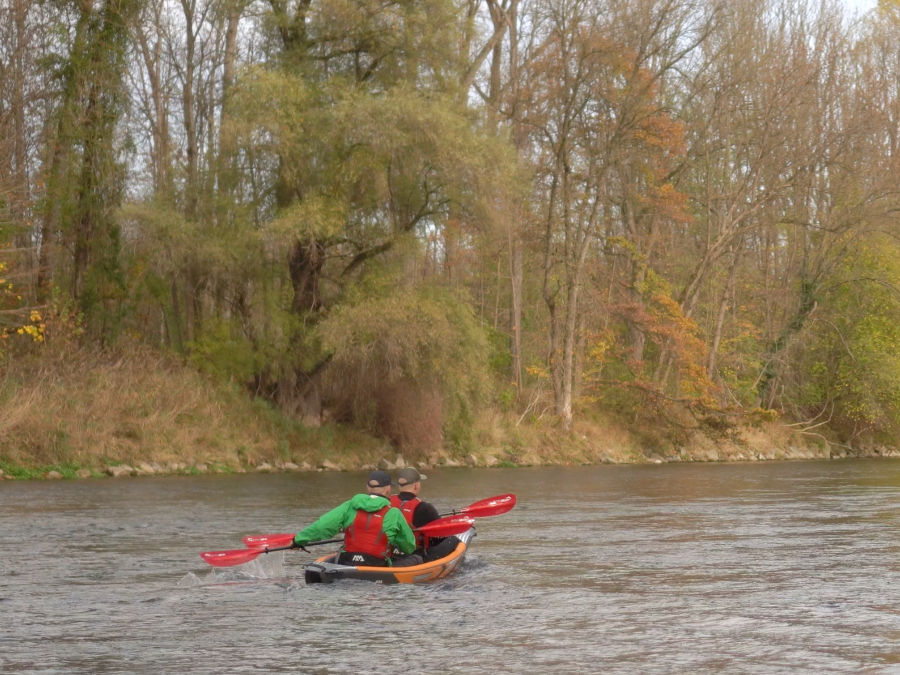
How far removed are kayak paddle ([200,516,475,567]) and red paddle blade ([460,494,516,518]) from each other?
4.19 feet

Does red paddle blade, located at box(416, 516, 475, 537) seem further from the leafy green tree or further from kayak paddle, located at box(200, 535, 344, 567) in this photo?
the leafy green tree

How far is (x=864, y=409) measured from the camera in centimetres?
4038

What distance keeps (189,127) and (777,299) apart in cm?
2094

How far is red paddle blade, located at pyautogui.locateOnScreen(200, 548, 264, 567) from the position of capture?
12.0m

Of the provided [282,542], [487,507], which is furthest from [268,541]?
[487,507]

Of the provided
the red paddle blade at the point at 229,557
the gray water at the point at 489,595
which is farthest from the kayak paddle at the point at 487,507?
the red paddle blade at the point at 229,557

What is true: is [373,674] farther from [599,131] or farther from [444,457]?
[599,131]

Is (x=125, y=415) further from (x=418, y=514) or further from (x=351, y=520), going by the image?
(x=351, y=520)

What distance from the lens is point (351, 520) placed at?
11.8 m

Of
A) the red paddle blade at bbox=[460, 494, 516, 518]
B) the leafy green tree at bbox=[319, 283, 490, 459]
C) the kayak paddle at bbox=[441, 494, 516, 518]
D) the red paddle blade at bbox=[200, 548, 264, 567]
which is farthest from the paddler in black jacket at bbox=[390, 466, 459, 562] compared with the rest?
the leafy green tree at bbox=[319, 283, 490, 459]

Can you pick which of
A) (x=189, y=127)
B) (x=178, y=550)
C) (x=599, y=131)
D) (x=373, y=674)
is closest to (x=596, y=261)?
(x=599, y=131)

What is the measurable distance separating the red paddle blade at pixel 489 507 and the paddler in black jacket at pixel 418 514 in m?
1.15

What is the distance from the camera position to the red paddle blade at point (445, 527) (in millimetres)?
12357

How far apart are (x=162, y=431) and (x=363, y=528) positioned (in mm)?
16185
